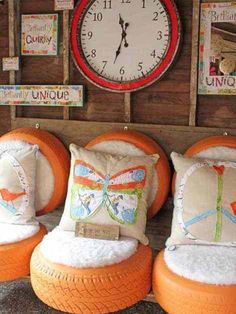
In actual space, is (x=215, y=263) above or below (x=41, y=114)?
below

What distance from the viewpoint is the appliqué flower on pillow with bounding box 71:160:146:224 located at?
243 centimetres

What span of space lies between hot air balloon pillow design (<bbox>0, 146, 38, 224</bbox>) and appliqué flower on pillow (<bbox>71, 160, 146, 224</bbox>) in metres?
0.33

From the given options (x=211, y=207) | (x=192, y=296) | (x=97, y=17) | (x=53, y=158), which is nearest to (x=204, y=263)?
(x=192, y=296)

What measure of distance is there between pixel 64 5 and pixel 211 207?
5.38 ft

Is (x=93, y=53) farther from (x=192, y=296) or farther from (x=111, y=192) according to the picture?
(x=192, y=296)

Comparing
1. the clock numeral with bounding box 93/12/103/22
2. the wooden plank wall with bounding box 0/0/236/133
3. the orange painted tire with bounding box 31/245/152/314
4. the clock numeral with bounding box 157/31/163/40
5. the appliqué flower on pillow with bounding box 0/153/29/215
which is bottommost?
the orange painted tire with bounding box 31/245/152/314

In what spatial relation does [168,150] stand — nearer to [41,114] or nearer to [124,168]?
[124,168]

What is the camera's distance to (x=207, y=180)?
233 centimetres

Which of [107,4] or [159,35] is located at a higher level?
[107,4]

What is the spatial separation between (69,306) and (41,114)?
4.82ft

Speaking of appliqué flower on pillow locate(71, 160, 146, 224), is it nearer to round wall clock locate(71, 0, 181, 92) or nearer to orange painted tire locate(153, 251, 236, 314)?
orange painted tire locate(153, 251, 236, 314)

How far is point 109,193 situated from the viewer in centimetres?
246

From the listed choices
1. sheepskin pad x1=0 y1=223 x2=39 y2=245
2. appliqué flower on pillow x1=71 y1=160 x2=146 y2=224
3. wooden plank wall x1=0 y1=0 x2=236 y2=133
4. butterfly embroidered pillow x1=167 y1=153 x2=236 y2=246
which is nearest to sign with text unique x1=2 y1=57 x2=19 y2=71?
wooden plank wall x1=0 y1=0 x2=236 y2=133

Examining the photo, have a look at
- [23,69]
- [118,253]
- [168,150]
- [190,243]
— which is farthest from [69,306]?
[23,69]
